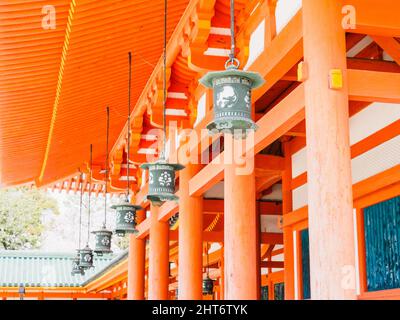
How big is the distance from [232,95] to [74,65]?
10.6ft

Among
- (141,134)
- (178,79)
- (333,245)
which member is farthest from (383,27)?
(141,134)

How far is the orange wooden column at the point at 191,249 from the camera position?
7410mm

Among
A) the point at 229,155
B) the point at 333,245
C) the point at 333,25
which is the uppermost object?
the point at 333,25

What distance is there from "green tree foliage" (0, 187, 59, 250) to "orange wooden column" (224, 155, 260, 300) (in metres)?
25.9

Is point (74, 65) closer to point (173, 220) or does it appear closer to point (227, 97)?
point (227, 97)

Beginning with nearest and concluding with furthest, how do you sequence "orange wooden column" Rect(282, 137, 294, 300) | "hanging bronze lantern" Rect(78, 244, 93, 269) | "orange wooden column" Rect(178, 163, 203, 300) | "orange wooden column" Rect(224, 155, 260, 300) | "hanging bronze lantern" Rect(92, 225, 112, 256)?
1. "orange wooden column" Rect(224, 155, 260, 300)
2. "orange wooden column" Rect(178, 163, 203, 300)
3. "orange wooden column" Rect(282, 137, 294, 300)
4. "hanging bronze lantern" Rect(92, 225, 112, 256)
5. "hanging bronze lantern" Rect(78, 244, 93, 269)

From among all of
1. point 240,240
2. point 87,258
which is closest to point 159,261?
point 87,258

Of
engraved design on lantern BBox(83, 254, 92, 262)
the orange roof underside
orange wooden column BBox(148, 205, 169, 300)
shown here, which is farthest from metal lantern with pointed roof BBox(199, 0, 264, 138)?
engraved design on lantern BBox(83, 254, 92, 262)

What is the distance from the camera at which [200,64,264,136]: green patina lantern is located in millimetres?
4055

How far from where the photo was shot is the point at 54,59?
6.90 metres

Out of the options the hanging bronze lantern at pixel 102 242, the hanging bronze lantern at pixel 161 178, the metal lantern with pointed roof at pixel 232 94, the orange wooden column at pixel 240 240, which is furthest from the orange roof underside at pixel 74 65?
the metal lantern with pointed roof at pixel 232 94

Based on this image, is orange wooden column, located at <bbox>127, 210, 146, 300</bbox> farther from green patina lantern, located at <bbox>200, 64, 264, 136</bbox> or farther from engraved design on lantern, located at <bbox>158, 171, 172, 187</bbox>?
green patina lantern, located at <bbox>200, 64, 264, 136</bbox>
